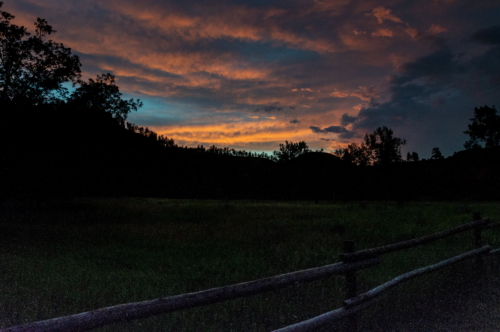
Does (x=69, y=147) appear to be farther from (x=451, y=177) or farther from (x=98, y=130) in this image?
(x=451, y=177)

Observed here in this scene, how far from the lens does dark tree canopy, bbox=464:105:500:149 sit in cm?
8225

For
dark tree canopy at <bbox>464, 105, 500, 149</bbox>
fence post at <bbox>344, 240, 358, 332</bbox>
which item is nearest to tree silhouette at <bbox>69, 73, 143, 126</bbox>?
fence post at <bbox>344, 240, 358, 332</bbox>

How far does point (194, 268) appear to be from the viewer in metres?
9.84

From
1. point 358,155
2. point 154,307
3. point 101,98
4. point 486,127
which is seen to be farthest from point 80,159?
point 486,127

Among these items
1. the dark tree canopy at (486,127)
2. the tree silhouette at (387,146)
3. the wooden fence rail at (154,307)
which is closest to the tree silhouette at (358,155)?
the tree silhouette at (387,146)

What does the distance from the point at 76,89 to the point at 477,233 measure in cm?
2734

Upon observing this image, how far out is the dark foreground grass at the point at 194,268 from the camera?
6035 millimetres

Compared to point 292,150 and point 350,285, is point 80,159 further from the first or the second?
point 292,150

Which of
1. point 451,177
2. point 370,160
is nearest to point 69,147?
point 370,160

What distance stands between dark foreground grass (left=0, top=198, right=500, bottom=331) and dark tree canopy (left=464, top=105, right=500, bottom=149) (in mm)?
80706

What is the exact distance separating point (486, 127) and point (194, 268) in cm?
9723

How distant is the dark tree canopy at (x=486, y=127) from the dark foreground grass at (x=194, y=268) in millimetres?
80706

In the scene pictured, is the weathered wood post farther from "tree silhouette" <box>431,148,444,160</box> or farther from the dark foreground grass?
"tree silhouette" <box>431,148,444,160</box>

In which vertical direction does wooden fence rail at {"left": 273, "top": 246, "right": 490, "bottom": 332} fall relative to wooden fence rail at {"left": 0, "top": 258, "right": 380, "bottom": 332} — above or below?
below
